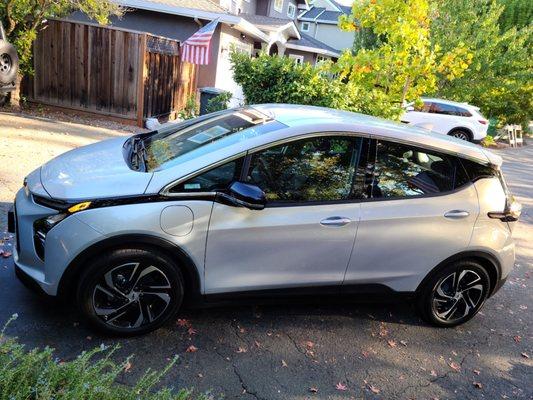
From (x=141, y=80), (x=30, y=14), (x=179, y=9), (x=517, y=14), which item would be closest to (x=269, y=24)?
(x=179, y=9)

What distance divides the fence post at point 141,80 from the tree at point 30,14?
2.94ft

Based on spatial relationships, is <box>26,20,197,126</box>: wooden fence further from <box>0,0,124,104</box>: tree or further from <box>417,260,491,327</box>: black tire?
<box>417,260,491,327</box>: black tire

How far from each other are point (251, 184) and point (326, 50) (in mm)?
28006

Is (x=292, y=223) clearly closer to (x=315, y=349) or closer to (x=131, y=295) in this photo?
(x=315, y=349)

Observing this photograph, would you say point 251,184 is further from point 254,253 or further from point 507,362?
point 507,362

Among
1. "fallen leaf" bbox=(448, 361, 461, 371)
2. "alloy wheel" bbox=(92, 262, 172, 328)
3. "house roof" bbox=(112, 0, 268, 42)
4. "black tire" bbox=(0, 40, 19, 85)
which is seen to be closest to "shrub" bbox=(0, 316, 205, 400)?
"alloy wheel" bbox=(92, 262, 172, 328)

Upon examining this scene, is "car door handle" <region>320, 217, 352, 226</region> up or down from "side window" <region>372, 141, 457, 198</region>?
down

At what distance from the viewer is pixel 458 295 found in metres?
4.18

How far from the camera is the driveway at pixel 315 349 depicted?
10.6 ft

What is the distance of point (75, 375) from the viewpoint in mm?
2059

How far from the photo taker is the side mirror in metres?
3.19

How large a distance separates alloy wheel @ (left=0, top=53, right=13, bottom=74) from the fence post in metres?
2.56

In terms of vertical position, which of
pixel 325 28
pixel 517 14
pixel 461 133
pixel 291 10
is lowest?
pixel 461 133

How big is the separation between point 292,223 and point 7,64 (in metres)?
8.43
